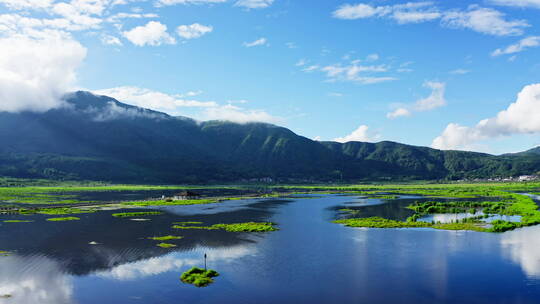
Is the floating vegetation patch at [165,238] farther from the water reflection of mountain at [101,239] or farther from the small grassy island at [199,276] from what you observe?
the small grassy island at [199,276]

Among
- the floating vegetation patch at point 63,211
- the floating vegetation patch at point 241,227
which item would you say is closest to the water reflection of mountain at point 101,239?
the floating vegetation patch at point 241,227

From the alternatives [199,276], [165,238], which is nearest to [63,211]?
[165,238]

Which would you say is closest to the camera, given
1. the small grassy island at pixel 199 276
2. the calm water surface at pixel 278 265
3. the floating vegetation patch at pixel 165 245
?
the calm water surface at pixel 278 265

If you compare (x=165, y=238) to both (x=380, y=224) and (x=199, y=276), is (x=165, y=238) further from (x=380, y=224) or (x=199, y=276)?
(x=380, y=224)

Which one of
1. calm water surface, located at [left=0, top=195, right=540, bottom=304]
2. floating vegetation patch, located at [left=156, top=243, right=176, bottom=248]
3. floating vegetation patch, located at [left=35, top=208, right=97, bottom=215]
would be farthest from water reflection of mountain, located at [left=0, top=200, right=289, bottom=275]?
floating vegetation patch, located at [left=35, top=208, right=97, bottom=215]

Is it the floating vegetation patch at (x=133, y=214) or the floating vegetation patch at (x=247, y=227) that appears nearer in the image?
the floating vegetation patch at (x=247, y=227)

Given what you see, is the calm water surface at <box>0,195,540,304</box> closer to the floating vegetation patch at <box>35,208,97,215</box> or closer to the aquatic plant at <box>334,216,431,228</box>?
the aquatic plant at <box>334,216,431,228</box>

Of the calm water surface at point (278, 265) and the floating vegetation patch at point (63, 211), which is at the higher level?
the floating vegetation patch at point (63, 211)
